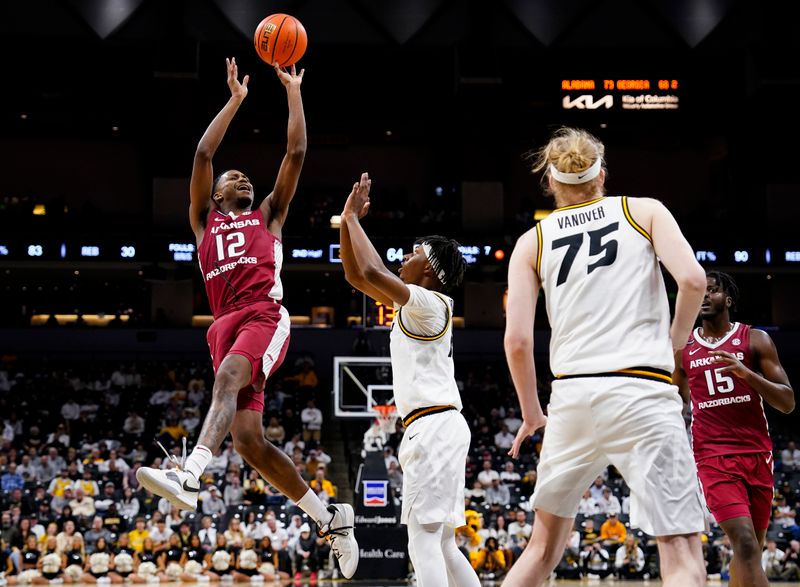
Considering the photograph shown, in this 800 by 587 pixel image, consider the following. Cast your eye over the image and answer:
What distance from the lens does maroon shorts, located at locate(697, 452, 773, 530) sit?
19.6 feet

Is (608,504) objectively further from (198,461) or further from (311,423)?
(198,461)

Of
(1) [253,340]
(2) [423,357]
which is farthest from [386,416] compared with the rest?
(2) [423,357]

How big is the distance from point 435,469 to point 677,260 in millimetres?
2047

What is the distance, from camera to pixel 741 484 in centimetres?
604

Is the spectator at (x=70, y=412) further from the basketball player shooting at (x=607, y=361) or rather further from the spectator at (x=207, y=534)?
the basketball player shooting at (x=607, y=361)

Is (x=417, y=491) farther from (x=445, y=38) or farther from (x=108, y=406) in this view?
→ (x=445, y=38)

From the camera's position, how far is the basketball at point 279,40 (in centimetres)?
681

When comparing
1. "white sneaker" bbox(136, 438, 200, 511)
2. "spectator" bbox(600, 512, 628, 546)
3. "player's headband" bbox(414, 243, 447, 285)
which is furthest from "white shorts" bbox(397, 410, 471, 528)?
"spectator" bbox(600, 512, 628, 546)

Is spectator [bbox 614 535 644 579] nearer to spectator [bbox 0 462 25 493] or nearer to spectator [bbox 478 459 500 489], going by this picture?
spectator [bbox 478 459 500 489]

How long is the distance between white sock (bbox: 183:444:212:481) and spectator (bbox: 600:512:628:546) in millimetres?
10749

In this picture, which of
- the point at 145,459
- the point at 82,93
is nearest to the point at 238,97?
the point at 145,459

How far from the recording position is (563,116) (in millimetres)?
24234

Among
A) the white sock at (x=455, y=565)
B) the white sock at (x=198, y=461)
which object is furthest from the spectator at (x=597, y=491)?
the white sock at (x=198, y=461)

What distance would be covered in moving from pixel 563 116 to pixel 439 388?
19.8 metres
